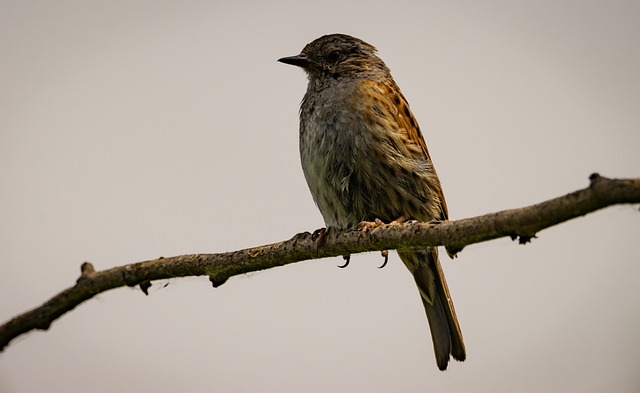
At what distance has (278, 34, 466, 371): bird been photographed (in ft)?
19.2

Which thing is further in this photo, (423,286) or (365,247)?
(423,286)

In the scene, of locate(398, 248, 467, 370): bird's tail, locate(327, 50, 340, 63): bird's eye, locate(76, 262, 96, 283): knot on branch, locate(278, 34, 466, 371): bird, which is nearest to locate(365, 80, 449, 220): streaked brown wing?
locate(278, 34, 466, 371): bird

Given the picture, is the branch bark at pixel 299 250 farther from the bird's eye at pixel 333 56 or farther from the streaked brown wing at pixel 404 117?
the bird's eye at pixel 333 56

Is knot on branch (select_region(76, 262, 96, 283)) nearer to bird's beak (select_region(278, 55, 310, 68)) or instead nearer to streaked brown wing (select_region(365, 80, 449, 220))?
streaked brown wing (select_region(365, 80, 449, 220))

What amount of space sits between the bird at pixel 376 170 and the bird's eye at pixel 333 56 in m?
0.36

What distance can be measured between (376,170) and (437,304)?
124cm

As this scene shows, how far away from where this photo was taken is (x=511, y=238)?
3.48 metres

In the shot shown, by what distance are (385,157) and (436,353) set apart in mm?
1567

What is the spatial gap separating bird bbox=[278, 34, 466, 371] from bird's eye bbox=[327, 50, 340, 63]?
0.36 metres

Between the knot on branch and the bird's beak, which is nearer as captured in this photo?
the knot on branch

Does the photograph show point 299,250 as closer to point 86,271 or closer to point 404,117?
point 86,271

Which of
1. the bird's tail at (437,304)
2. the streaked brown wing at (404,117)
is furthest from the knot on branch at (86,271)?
the streaked brown wing at (404,117)

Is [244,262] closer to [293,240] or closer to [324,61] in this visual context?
[293,240]

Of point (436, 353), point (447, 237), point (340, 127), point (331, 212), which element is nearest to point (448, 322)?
point (436, 353)
